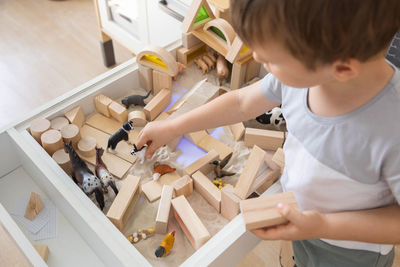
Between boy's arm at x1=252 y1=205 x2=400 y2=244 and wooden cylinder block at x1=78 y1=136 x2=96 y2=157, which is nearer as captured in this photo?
boy's arm at x1=252 y1=205 x2=400 y2=244

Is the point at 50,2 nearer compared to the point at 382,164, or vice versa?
the point at 382,164

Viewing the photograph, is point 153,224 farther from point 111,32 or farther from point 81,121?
point 111,32

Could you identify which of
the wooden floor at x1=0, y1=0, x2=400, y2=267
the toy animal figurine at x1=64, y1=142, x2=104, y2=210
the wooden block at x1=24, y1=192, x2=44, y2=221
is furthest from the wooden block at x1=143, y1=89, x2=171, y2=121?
the wooden floor at x1=0, y1=0, x2=400, y2=267

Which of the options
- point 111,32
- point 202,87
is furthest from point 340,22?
point 111,32

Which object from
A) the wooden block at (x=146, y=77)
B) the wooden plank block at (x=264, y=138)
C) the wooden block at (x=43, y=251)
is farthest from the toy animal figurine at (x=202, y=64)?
the wooden block at (x=43, y=251)

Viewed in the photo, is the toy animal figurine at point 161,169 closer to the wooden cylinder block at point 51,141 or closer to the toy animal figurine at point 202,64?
the wooden cylinder block at point 51,141

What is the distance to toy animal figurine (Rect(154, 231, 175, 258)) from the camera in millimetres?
705

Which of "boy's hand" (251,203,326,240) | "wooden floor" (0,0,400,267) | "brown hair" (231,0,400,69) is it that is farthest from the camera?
"wooden floor" (0,0,400,267)

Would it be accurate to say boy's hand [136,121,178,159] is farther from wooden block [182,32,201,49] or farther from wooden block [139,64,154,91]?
wooden block [182,32,201,49]

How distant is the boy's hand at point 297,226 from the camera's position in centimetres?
53

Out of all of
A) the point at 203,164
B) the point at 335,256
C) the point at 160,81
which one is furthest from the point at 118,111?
the point at 335,256

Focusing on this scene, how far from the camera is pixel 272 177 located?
0.82 m

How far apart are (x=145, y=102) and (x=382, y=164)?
Result: 2.20ft

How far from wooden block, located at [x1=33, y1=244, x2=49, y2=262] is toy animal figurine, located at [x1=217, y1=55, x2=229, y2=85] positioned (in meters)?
0.63
